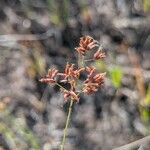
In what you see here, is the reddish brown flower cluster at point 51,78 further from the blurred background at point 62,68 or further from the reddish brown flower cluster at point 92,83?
the blurred background at point 62,68

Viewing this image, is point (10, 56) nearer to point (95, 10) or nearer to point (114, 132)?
point (95, 10)

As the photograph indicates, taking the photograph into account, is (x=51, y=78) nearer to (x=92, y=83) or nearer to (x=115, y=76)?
(x=92, y=83)

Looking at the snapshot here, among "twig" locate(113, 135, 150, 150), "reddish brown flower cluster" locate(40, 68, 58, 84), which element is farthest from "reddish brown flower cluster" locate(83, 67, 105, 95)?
"twig" locate(113, 135, 150, 150)

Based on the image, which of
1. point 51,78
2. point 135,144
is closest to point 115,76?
point 135,144

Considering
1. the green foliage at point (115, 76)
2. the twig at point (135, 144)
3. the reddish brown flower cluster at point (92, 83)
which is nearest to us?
the reddish brown flower cluster at point (92, 83)

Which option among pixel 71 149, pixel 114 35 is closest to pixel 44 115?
pixel 71 149

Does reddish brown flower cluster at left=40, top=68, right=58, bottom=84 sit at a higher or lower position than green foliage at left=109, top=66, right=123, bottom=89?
higher

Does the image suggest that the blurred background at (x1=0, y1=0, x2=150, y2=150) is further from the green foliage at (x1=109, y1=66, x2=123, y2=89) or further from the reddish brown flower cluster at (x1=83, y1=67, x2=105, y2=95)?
the reddish brown flower cluster at (x1=83, y1=67, x2=105, y2=95)

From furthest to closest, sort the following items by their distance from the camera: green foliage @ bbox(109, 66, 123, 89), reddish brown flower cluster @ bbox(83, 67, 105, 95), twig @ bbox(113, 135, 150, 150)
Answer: green foliage @ bbox(109, 66, 123, 89) < twig @ bbox(113, 135, 150, 150) < reddish brown flower cluster @ bbox(83, 67, 105, 95)

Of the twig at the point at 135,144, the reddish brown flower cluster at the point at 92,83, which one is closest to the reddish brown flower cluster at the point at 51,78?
the reddish brown flower cluster at the point at 92,83

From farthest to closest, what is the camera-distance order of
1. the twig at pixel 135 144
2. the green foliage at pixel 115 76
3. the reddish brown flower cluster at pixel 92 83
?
the green foliage at pixel 115 76, the twig at pixel 135 144, the reddish brown flower cluster at pixel 92 83
